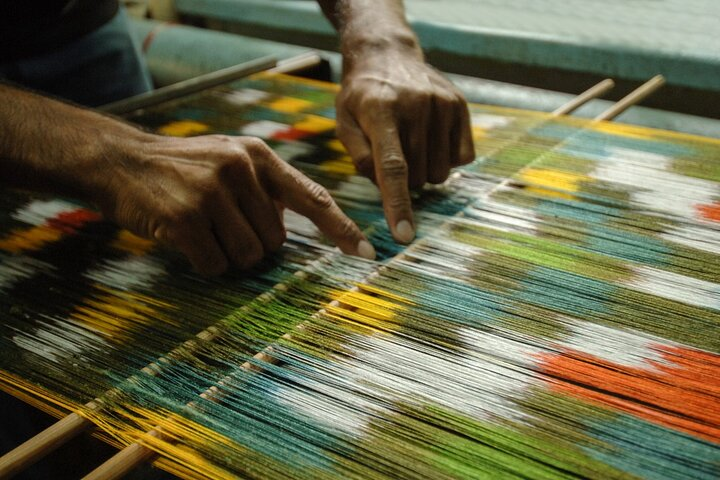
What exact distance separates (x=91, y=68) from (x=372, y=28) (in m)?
0.93

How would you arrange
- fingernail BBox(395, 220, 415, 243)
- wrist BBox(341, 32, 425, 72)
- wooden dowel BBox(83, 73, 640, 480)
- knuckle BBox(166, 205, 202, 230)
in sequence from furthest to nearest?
wrist BBox(341, 32, 425, 72)
fingernail BBox(395, 220, 415, 243)
knuckle BBox(166, 205, 202, 230)
wooden dowel BBox(83, 73, 640, 480)

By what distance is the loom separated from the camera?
662mm

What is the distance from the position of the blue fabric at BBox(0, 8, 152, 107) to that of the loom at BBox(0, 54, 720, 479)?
0.65 m

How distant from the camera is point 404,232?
3.41 ft

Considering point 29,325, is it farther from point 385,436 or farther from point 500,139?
point 500,139

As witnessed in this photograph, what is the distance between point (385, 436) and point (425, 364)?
0.39ft

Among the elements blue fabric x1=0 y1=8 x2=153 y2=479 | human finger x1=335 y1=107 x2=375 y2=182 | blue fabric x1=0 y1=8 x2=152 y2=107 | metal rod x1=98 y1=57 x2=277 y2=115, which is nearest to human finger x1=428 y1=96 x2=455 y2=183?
human finger x1=335 y1=107 x2=375 y2=182

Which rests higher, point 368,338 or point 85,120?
point 85,120

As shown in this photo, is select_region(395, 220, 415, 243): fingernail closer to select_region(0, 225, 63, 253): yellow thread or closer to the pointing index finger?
the pointing index finger

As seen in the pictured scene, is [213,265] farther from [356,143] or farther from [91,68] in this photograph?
[91,68]

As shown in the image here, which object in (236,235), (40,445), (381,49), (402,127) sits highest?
Result: (381,49)

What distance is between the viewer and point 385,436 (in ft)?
2.21

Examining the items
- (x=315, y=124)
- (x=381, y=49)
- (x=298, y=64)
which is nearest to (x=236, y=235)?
(x=381, y=49)

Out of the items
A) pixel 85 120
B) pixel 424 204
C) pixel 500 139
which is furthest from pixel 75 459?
pixel 500 139
